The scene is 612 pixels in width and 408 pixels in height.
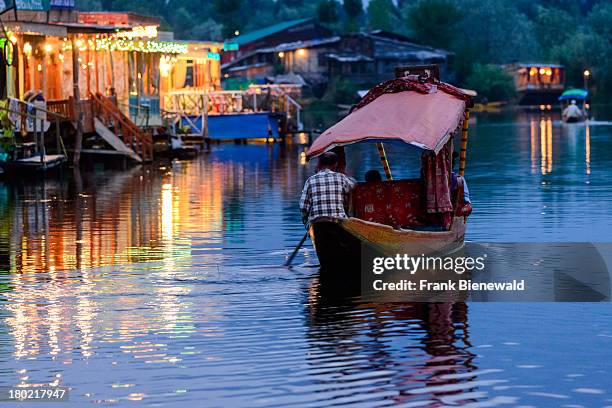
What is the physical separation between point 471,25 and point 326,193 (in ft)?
395

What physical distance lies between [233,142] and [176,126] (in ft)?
22.4

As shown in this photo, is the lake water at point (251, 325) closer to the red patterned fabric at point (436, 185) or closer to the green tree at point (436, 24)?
the red patterned fabric at point (436, 185)

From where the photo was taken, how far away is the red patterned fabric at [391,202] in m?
18.1

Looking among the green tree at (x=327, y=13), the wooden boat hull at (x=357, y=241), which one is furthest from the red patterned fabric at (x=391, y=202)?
the green tree at (x=327, y=13)

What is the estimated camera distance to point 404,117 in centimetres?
1786

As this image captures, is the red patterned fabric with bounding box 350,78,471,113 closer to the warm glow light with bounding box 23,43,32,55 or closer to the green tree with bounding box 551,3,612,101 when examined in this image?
the warm glow light with bounding box 23,43,32,55

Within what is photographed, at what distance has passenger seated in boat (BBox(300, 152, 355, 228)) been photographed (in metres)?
16.4

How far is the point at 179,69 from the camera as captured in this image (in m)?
57.2

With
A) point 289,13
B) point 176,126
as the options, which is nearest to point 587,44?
point 289,13

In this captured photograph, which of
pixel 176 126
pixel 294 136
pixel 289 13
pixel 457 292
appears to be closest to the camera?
pixel 457 292

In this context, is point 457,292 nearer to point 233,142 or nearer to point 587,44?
point 233,142

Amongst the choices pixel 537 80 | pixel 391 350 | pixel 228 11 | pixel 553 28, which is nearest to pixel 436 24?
pixel 537 80

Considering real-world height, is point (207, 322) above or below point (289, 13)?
below

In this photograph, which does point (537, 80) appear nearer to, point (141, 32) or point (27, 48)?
point (141, 32)
